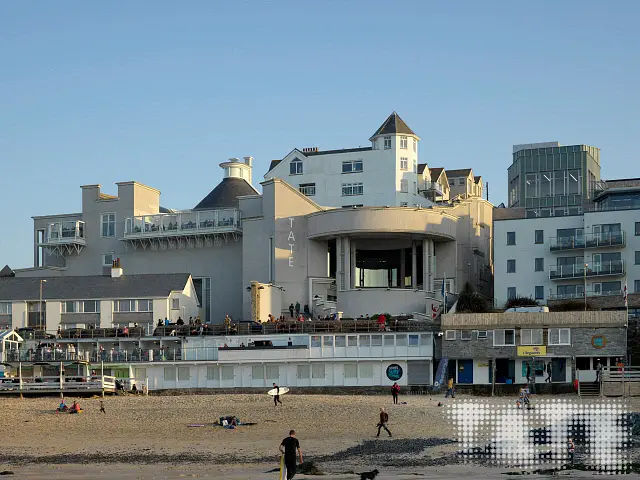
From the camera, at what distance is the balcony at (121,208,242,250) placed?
89312mm

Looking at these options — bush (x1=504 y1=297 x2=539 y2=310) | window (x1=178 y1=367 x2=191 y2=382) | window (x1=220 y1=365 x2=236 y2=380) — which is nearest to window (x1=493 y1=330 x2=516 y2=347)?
bush (x1=504 y1=297 x2=539 y2=310)

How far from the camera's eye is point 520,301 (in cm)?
7962

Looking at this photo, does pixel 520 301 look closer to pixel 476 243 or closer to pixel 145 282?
pixel 476 243

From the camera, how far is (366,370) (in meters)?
71.9

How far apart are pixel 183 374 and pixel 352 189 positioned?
2715cm

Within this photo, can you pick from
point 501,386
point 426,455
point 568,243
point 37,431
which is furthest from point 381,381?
point 426,455

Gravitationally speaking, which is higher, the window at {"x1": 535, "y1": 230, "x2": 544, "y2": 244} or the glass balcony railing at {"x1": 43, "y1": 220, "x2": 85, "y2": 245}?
the glass balcony railing at {"x1": 43, "y1": 220, "x2": 85, "y2": 245}

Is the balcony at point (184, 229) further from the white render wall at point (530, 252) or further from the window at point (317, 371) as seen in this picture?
the white render wall at point (530, 252)

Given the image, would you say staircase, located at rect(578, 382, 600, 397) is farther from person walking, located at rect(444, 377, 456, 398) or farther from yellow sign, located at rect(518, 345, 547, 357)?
person walking, located at rect(444, 377, 456, 398)

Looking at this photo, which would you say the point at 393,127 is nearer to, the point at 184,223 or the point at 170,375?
the point at 184,223

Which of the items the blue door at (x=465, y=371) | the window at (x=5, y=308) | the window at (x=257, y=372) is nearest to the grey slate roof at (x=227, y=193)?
the window at (x=5, y=308)

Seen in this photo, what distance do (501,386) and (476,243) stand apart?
23174 mm

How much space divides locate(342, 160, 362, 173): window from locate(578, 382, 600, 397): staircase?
35.3 meters

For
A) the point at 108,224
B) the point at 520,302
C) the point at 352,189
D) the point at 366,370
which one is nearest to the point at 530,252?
the point at 520,302
